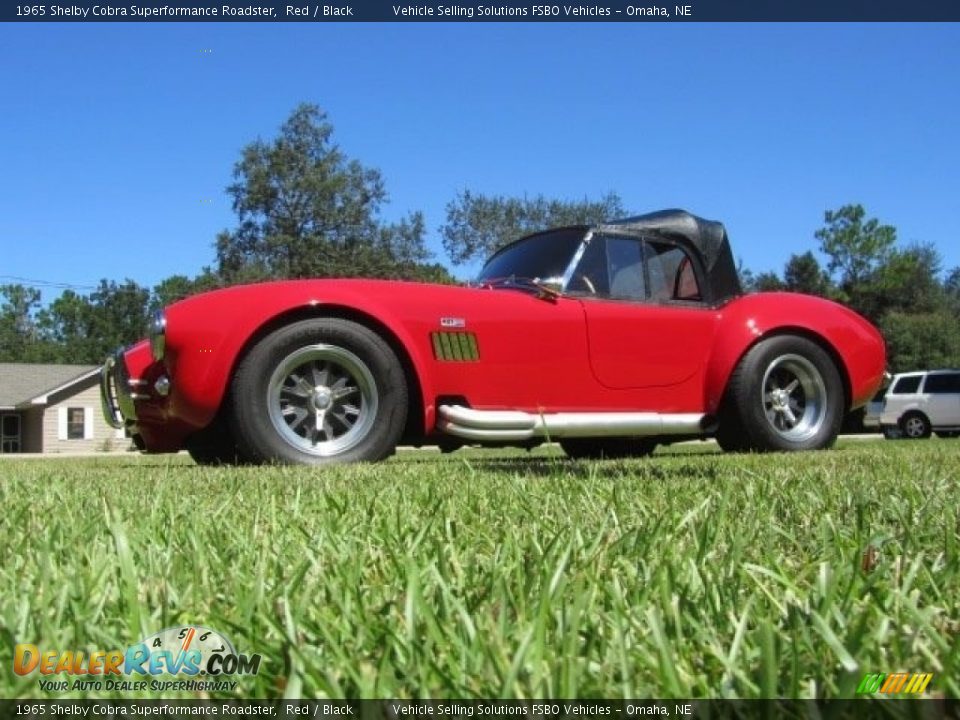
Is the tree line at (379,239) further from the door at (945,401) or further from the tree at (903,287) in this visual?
the door at (945,401)

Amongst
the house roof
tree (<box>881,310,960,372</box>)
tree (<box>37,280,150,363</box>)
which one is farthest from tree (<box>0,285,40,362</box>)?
tree (<box>881,310,960,372</box>)

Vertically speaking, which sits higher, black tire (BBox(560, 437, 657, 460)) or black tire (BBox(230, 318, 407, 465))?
black tire (BBox(230, 318, 407, 465))

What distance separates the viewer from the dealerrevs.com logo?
965 millimetres

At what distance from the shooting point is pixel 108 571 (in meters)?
1.42

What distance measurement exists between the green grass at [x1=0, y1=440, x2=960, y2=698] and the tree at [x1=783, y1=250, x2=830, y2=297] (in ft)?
209

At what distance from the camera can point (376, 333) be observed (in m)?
4.73

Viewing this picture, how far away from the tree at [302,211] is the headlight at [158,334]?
37932mm

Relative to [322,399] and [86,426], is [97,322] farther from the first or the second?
[322,399]

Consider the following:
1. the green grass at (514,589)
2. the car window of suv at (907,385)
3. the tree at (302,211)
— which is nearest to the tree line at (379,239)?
the tree at (302,211)

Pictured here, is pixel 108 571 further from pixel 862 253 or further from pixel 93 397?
pixel 862 253

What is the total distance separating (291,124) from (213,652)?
4458cm

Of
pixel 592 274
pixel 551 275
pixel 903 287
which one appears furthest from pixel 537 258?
pixel 903 287

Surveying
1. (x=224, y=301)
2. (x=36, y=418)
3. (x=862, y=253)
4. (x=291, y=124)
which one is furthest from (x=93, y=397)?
(x=862, y=253)

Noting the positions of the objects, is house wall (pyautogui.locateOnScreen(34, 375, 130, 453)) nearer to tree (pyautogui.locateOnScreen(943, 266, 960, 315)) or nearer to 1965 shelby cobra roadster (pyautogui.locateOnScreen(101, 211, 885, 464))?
1965 shelby cobra roadster (pyautogui.locateOnScreen(101, 211, 885, 464))
